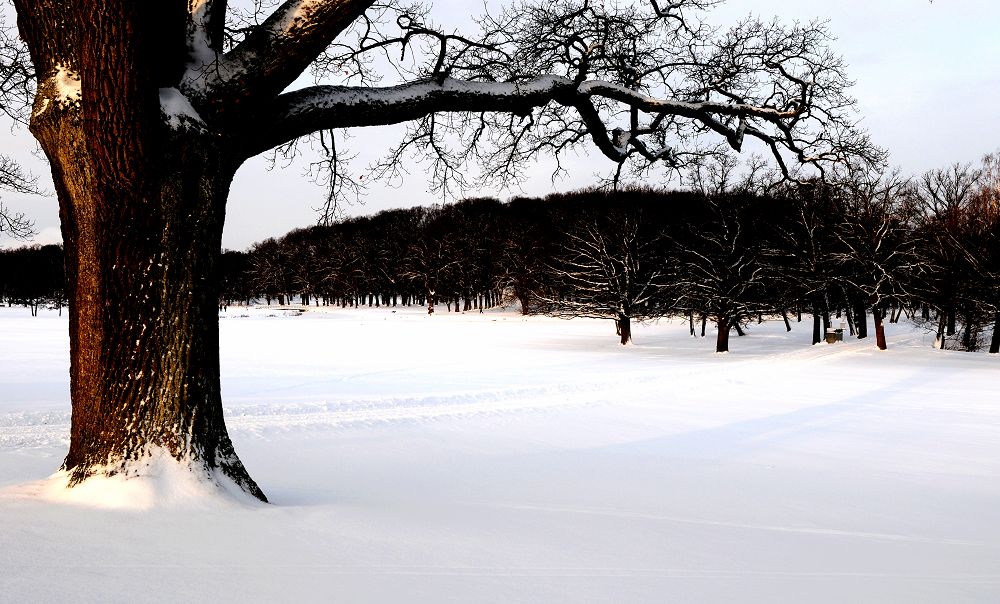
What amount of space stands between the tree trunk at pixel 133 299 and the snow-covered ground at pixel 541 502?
0.36m

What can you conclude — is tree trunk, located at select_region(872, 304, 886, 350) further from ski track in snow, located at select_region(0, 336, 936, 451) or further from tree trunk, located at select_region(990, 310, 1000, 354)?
ski track in snow, located at select_region(0, 336, 936, 451)

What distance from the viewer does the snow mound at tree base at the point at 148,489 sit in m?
4.10

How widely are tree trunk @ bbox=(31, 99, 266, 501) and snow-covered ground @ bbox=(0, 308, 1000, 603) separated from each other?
1.17 feet

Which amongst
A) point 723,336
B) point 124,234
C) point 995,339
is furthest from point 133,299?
point 995,339

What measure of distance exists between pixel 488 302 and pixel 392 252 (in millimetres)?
14784

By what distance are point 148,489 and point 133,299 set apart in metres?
1.25

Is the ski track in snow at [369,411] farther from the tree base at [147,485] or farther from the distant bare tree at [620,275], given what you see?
the distant bare tree at [620,275]

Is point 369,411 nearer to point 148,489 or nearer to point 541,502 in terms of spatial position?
point 541,502

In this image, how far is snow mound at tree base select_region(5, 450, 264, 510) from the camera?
410 cm

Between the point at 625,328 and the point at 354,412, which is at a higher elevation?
the point at 625,328

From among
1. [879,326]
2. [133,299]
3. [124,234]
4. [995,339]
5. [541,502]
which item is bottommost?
[541,502]

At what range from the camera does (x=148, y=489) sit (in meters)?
4.19

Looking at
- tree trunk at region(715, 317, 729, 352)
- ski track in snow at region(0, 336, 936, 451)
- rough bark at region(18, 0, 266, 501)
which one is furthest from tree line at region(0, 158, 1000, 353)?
rough bark at region(18, 0, 266, 501)

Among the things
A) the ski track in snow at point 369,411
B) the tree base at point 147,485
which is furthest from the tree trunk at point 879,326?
the tree base at point 147,485
